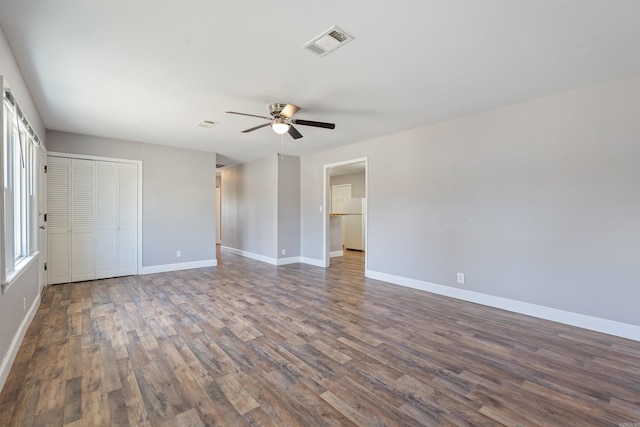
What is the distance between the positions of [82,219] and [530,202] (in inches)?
258

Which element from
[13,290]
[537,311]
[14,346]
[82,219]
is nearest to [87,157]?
[82,219]

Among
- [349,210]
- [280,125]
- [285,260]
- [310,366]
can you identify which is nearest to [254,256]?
[285,260]

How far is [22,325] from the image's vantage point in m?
2.71

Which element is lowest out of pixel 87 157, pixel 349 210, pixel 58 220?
pixel 58 220

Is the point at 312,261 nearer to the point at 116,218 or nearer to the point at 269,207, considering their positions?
the point at 269,207

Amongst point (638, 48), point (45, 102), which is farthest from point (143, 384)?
point (638, 48)

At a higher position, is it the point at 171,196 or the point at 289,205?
the point at 171,196

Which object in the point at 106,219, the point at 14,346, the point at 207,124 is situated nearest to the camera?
the point at 14,346

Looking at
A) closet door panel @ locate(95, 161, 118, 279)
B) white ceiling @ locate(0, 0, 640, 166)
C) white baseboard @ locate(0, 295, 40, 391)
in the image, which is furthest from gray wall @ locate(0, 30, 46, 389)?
closet door panel @ locate(95, 161, 118, 279)

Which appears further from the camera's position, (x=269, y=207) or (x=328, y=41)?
(x=269, y=207)

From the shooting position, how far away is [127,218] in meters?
5.29

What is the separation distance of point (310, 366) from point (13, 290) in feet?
8.56

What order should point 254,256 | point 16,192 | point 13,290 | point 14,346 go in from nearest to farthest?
point 14,346 < point 13,290 < point 16,192 < point 254,256

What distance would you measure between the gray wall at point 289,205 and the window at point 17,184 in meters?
3.89
